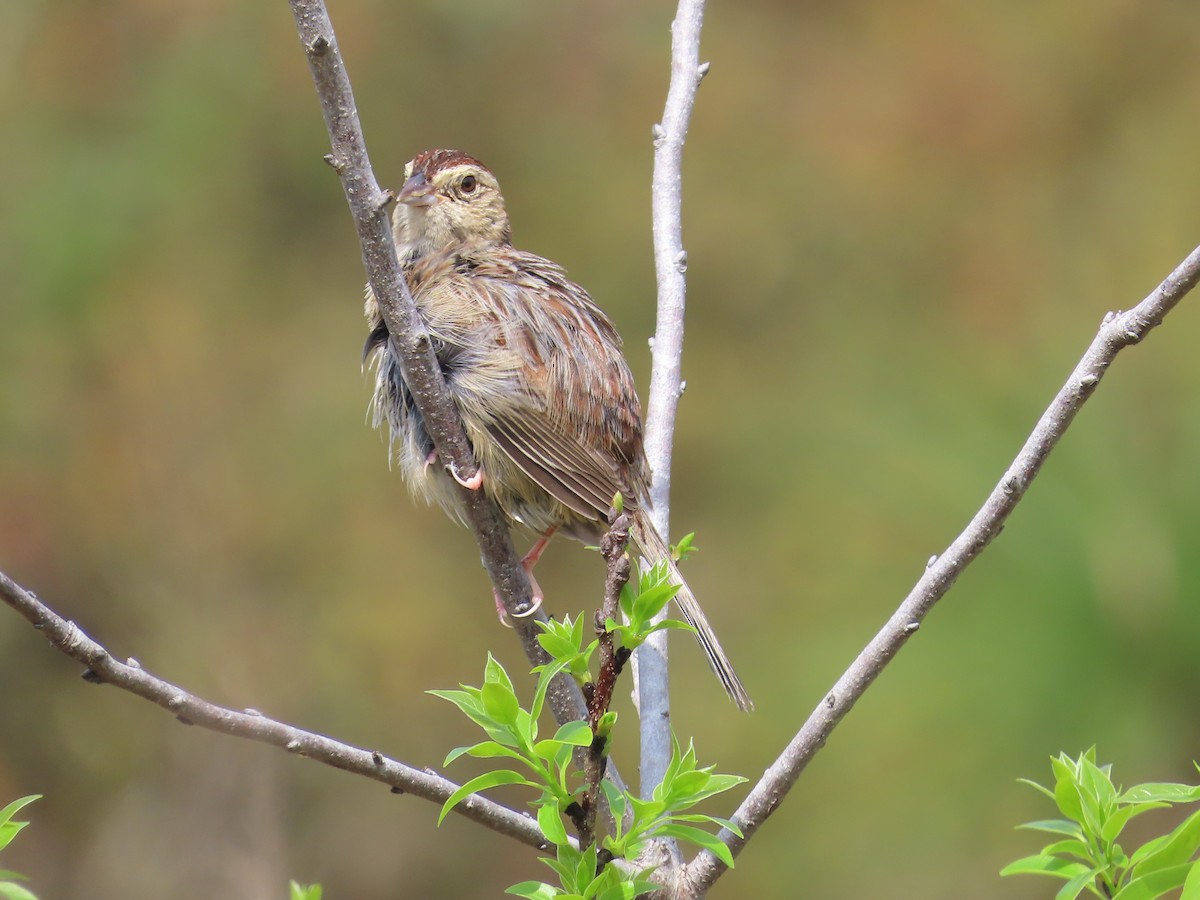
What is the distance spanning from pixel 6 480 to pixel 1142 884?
24.3ft

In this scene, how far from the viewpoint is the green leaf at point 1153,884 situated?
2.00 meters

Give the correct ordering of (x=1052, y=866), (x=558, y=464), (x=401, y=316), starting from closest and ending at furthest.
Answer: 1. (x=1052, y=866)
2. (x=401, y=316)
3. (x=558, y=464)

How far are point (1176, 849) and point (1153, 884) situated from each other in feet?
0.23

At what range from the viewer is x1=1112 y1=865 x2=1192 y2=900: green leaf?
78.9 inches

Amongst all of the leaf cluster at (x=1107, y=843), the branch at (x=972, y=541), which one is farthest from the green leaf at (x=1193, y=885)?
the branch at (x=972, y=541)

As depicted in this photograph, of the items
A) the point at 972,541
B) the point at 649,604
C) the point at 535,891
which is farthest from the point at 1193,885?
the point at 535,891

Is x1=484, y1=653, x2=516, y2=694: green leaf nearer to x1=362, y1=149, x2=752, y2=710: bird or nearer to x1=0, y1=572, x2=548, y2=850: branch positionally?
x1=0, y1=572, x2=548, y2=850: branch

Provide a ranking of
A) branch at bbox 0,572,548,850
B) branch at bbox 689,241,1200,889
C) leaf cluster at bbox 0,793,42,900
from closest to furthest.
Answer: leaf cluster at bbox 0,793,42,900, branch at bbox 0,572,548,850, branch at bbox 689,241,1200,889

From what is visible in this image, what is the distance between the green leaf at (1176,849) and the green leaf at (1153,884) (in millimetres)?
31

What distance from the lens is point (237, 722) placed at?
2.25 meters

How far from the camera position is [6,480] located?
813 cm

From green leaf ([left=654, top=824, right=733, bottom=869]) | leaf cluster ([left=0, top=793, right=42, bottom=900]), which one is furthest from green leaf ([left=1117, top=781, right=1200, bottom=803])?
leaf cluster ([left=0, top=793, right=42, bottom=900])

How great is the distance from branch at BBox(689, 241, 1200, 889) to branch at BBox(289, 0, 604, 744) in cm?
48

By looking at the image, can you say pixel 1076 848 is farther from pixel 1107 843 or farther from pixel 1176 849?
pixel 1176 849
